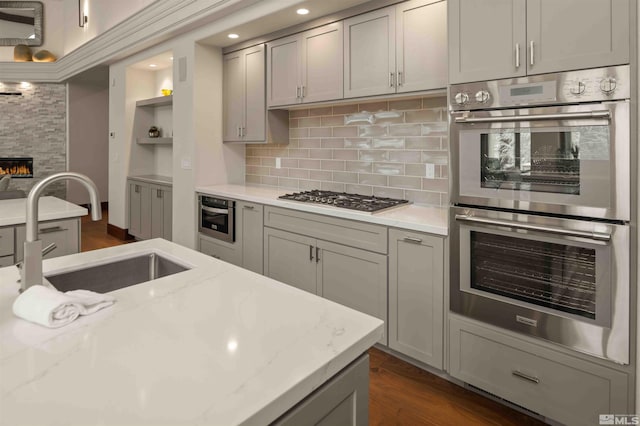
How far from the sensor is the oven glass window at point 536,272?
6.01 feet

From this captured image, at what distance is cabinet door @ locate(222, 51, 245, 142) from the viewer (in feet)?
13.6

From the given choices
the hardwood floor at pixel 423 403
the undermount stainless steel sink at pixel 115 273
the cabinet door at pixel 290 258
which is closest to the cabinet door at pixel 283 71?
the cabinet door at pixel 290 258

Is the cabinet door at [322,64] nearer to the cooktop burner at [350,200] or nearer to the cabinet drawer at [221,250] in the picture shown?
the cooktop burner at [350,200]

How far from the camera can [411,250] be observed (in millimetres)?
2441

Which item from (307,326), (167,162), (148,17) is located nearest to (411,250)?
(307,326)

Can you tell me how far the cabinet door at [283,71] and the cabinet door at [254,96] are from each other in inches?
4.3

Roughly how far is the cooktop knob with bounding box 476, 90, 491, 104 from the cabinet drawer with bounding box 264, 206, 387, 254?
92cm

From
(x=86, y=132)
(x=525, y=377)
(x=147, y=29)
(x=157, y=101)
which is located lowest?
(x=525, y=377)

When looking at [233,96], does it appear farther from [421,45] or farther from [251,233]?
[421,45]

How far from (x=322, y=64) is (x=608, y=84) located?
210 centimetres

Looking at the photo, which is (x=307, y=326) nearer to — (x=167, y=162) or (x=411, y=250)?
(x=411, y=250)

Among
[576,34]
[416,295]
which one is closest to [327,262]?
[416,295]

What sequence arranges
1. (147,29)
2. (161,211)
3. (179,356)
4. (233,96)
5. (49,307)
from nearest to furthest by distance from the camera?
(179,356)
(49,307)
(233,96)
(147,29)
(161,211)

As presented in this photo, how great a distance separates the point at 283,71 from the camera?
366 centimetres
